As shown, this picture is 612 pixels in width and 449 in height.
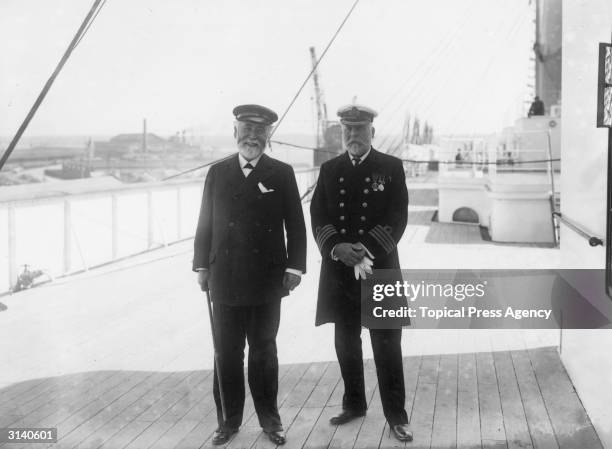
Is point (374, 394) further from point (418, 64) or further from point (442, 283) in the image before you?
point (418, 64)

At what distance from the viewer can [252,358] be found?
9.02 ft

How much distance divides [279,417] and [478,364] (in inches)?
54.9

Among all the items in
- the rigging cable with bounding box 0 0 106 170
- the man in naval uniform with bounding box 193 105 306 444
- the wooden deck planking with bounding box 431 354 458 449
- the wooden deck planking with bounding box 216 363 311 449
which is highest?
the rigging cable with bounding box 0 0 106 170

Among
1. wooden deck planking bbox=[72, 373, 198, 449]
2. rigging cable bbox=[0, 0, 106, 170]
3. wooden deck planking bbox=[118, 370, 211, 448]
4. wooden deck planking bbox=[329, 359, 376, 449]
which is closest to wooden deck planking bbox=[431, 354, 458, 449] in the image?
wooden deck planking bbox=[329, 359, 376, 449]

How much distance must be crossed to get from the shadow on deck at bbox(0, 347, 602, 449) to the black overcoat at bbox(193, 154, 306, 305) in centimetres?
63

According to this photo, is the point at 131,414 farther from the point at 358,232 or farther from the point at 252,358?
the point at 358,232

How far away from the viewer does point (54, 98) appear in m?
4.59

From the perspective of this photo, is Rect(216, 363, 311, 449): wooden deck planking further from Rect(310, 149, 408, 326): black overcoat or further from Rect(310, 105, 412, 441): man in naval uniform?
Rect(310, 149, 408, 326): black overcoat

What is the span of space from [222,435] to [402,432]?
2.48 ft

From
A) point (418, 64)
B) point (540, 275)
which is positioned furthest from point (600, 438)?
point (540, 275)

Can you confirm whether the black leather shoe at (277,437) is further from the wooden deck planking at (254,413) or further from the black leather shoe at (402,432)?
the black leather shoe at (402,432)

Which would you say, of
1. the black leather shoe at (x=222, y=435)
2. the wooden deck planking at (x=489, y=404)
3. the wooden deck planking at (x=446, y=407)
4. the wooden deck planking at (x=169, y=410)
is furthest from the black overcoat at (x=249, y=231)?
the wooden deck planking at (x=489, y=404)

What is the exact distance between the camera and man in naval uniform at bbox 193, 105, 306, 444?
269 cm

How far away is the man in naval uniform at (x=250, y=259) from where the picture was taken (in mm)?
2686
